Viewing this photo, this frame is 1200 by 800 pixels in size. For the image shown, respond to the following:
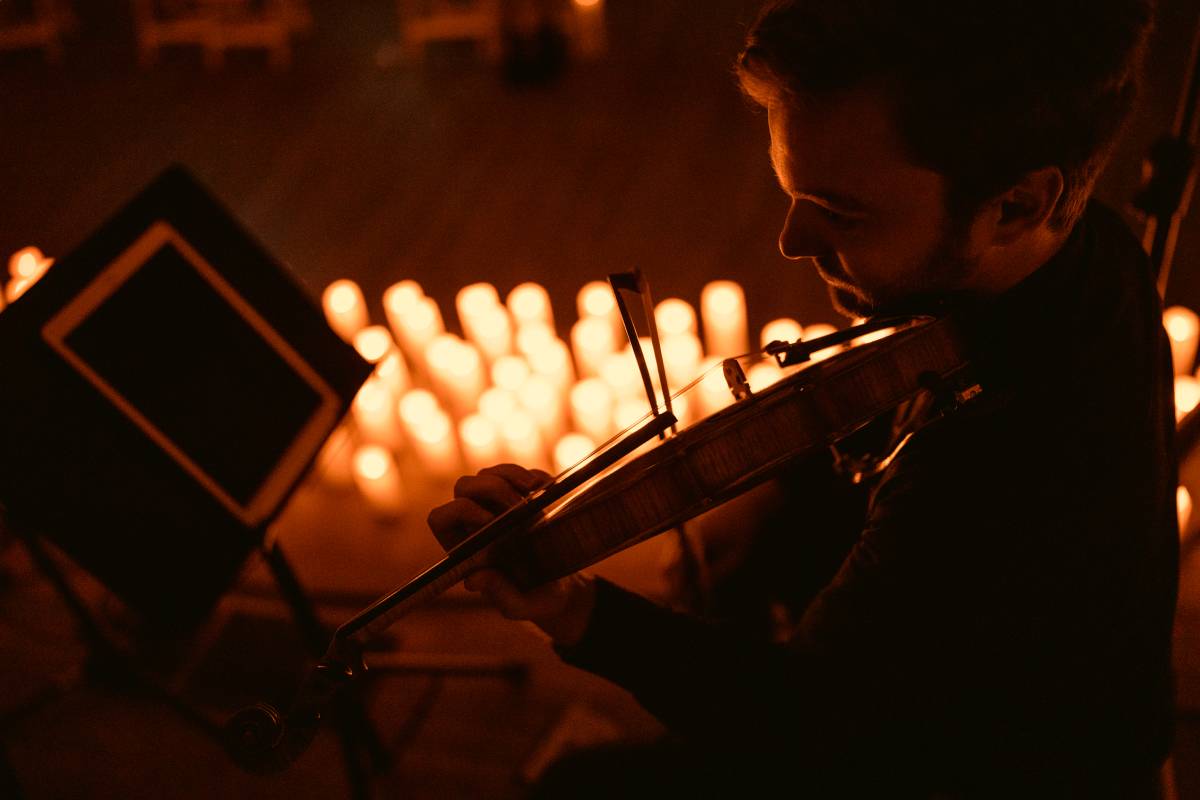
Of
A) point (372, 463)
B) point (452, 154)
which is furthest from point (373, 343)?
point (452, 154)

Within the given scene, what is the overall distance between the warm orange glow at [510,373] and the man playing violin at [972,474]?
125 cm

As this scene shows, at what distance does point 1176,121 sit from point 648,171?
205 cm

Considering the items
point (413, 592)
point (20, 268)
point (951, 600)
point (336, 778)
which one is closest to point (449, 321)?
point (20, 268)

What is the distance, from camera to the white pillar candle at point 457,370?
7.50 ft

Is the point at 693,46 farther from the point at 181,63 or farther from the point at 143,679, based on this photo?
the point at 143,679

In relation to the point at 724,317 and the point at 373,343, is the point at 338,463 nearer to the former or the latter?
the point at 373,343

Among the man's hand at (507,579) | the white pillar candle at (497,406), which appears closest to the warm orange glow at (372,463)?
the white pillar candle at (497,406)

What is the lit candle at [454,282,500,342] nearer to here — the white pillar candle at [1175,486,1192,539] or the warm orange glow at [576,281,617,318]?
the warm orange glow at [576,281,617,318]

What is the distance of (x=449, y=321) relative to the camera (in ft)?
9.21

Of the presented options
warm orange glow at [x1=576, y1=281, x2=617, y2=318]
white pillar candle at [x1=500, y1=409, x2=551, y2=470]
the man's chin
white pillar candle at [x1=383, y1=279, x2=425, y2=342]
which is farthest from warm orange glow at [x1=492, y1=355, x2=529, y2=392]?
the man's chin

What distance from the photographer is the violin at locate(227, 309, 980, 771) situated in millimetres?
914

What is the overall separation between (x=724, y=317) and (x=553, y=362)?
1.39 ft

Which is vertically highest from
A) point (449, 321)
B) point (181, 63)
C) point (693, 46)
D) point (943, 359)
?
point (181, 63)

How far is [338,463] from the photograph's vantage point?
2.32m
